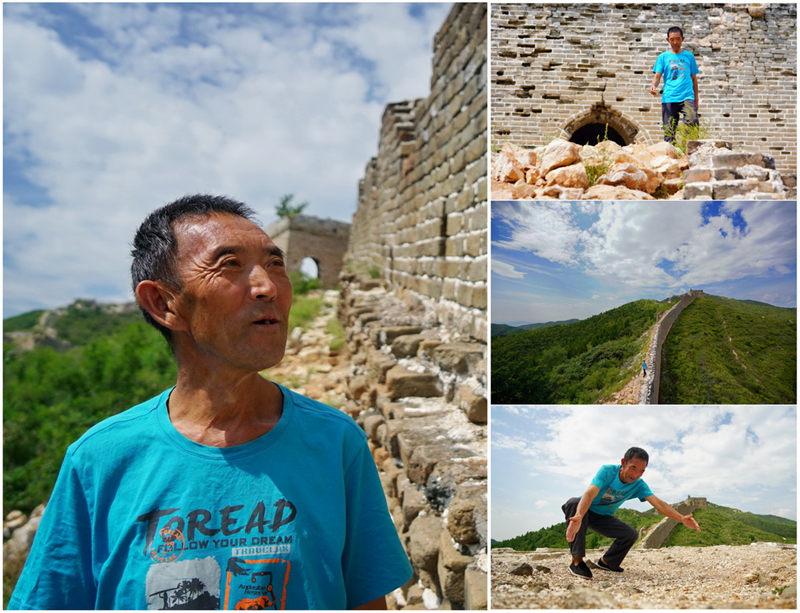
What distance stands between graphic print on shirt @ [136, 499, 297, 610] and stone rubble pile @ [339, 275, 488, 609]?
1111 mm

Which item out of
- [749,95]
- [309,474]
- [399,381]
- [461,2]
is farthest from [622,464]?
[461,2]

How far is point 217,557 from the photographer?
1.02m

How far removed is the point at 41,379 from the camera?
1106 centimetres

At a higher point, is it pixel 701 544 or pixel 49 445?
pixel 701 544

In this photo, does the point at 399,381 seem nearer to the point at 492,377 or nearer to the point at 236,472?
the point at 492,377

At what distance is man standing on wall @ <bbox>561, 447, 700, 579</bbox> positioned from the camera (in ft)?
5.45

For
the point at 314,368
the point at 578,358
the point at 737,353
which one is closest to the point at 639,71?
the point at 737,353

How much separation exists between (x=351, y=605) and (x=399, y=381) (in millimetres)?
2480

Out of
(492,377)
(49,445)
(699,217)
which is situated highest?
(699,217)

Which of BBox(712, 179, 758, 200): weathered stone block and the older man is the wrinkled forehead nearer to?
the older man

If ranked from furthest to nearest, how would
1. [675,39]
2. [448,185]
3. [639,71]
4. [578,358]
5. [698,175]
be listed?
1. [448,185]
2. [639,71]
3. [675,39]
4. [698,175]
5. [578,358]

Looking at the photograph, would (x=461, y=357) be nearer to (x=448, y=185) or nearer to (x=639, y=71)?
(x=448, y=185)

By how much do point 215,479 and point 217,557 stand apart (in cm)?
14

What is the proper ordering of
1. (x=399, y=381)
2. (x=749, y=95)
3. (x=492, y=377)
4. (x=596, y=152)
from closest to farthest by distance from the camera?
(x=492, y=377) < (x=749, y=95) < (x=596, y=152) < (x=399, y=381)
